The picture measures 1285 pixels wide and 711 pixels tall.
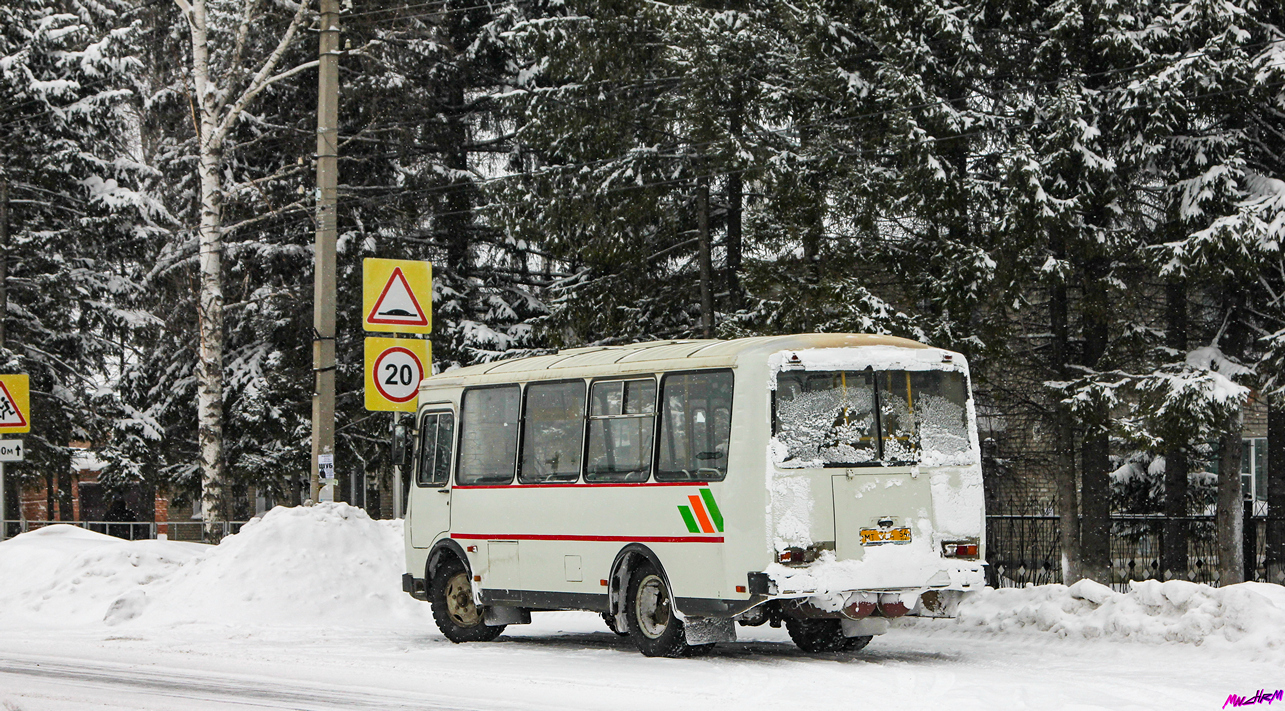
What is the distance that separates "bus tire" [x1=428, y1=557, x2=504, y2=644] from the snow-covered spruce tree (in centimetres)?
1997

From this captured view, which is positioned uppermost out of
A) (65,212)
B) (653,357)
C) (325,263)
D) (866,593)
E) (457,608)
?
(65,212)

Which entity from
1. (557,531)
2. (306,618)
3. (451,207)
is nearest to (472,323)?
(451,207)

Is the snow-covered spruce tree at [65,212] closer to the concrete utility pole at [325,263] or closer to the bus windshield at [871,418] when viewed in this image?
the concrete utility pole at [325,263]

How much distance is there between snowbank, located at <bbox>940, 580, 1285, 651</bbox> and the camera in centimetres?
1298

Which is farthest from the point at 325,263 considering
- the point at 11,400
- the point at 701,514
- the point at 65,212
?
the point at 65,212

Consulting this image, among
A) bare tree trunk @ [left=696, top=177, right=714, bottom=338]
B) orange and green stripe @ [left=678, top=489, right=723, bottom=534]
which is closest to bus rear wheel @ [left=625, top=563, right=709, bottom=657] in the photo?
orange and green stripe @ [left=678, top=489, right=723, bottom=534]

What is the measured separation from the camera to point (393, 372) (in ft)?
58.3

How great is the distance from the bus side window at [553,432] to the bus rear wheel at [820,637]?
8.28 feet

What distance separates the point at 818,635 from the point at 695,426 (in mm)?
2403

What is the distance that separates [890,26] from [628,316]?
7.24m

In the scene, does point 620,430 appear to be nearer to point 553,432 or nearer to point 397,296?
point 553,432

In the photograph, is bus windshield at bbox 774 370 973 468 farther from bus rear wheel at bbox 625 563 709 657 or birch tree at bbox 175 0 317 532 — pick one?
birch tree at bbox 175 0 317 532

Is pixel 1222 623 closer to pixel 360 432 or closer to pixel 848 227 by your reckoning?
pixel 848 227

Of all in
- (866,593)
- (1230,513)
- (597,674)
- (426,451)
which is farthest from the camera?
(1230,513)
